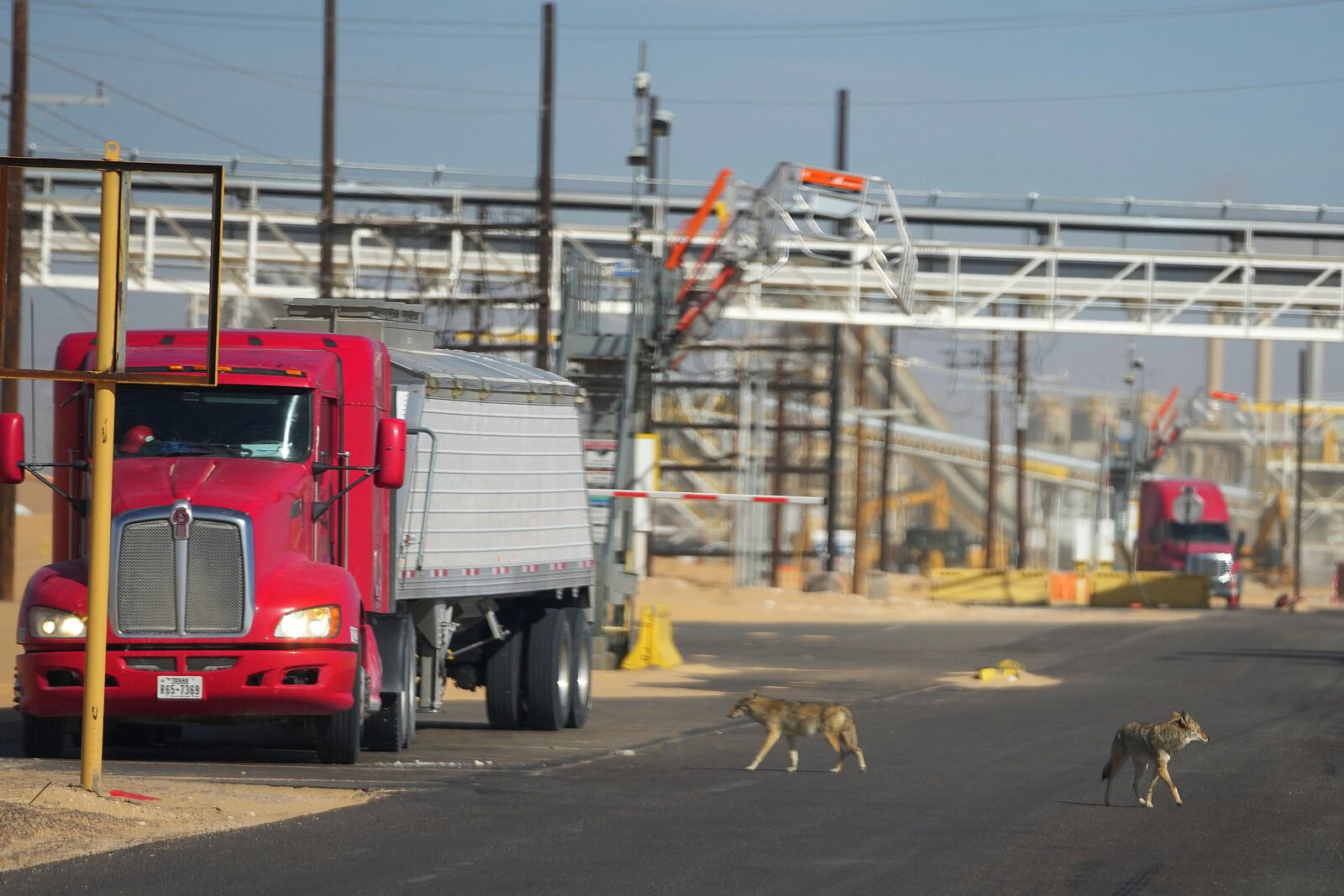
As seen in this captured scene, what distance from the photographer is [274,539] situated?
1344cm

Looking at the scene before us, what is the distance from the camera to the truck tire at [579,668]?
18594 mm

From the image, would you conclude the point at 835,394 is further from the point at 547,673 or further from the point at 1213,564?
the point at 547,673

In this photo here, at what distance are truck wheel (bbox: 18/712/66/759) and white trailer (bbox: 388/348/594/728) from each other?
2.89 meters

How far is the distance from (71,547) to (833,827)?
21.5ft

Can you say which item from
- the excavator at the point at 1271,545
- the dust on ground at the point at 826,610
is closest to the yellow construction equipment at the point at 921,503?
the excavator at the point at 1271,545

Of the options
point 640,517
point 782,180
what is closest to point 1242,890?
point 640,517

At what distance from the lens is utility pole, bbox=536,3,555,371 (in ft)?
125

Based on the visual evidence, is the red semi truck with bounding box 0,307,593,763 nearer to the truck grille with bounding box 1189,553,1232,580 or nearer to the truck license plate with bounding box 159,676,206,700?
the truck license plate with bounding box 159,676,206,700

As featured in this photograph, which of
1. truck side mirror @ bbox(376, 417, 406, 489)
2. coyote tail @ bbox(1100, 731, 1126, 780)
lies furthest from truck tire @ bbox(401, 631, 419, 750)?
coyote tail @ bbox(1100, 731, 1126, 780)

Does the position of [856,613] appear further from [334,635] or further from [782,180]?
[334,635]

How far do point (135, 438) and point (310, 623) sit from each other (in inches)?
78.8

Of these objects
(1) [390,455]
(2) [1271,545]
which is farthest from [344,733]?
(2) [1271,545]

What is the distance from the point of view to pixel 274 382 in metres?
14.0

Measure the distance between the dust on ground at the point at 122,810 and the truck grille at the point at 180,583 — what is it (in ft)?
3.78
